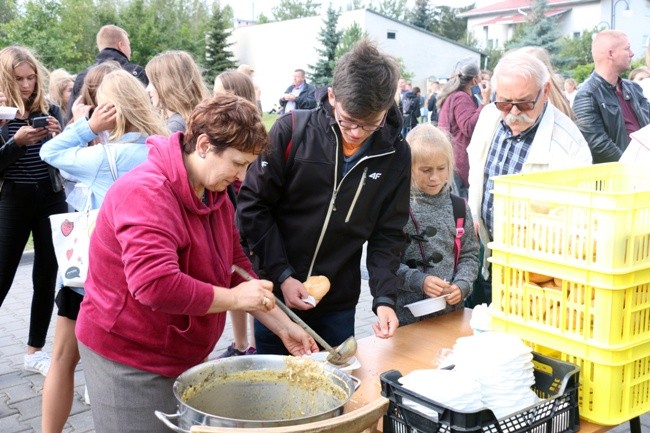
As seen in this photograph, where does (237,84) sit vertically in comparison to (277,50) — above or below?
below

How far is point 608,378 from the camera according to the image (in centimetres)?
168

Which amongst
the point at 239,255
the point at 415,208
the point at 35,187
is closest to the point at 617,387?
the point at 239,255

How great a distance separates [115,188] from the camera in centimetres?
177

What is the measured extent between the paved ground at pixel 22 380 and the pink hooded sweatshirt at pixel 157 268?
1.69 m

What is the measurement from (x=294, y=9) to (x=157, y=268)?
7529cm

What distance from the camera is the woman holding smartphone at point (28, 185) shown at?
371cm

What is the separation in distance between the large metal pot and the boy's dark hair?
0.85 m

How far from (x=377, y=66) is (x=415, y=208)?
0.85m

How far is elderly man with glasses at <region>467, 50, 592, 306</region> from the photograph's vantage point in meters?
2.79

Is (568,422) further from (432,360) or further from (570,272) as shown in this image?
(432,360)

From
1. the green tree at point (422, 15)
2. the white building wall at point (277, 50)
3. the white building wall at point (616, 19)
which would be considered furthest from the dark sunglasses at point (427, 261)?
the green tree at point (422, 15)

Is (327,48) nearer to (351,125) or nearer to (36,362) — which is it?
(36,362)

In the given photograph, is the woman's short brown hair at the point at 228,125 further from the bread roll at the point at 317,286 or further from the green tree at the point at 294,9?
the green tree at the point at 294,9

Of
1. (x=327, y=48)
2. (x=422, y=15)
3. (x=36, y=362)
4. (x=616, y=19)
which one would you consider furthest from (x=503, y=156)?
(x=422, y=15)
